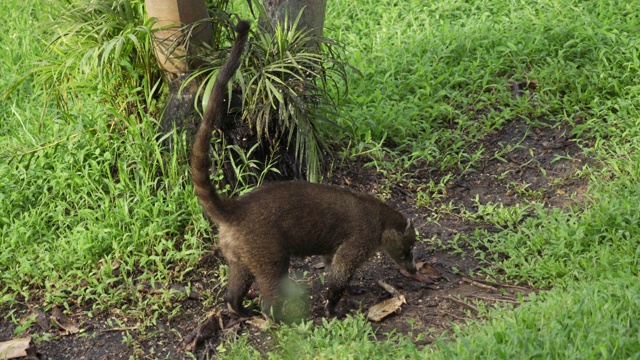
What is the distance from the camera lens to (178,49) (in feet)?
19.1

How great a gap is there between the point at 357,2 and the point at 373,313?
4.55m

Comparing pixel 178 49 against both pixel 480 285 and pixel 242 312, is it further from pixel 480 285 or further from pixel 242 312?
pixel 480 285

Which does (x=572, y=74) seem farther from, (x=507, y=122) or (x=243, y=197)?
(x=243, y=197)

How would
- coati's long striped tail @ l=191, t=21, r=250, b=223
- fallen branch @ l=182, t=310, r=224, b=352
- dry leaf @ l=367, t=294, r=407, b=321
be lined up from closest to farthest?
coati's long striped tail @ l=191, t=21, r=250, b=223 → fallen branch @ l=182, t=310, r=224, b=352 → dry leaf @ l=367, t=294, r=407, b=321

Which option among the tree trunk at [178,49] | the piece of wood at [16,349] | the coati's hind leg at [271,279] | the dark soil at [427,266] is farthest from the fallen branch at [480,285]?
the piece of wood at [16,349]

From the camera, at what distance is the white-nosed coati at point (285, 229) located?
4852 mm

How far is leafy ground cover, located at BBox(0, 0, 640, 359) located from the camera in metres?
4.83

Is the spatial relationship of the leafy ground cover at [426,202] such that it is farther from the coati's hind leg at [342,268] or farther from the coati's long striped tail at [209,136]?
the coati's long striped tail at [209,136]

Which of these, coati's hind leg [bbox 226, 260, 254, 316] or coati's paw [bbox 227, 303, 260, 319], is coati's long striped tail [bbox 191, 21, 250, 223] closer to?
coati's hind leg [bbox 226, 260, 254, 316]

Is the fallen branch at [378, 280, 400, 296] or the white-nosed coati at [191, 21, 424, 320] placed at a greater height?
the white-nosed coati at [191, 21, 424, 320]

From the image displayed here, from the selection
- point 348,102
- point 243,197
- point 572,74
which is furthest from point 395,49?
point 243,197

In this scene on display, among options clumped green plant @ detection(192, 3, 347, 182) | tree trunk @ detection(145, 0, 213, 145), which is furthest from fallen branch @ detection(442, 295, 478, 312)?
tree trunk @ detection(145, 0, 213, 145)

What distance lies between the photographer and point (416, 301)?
210 inches

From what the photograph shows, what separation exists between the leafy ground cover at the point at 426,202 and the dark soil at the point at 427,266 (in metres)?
0.01
